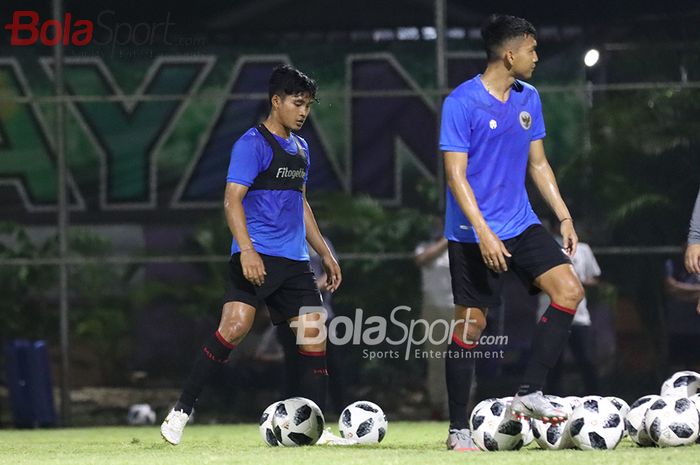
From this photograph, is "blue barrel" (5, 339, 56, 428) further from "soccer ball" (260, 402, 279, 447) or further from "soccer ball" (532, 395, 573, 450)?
"soccer ball" (532, 395, 573, 450)

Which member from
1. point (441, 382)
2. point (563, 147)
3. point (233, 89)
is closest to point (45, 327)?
point (233, 89)

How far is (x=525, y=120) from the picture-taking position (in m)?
7.09

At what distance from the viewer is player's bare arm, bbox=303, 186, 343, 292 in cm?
790

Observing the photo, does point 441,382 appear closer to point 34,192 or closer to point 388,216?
point 388,216

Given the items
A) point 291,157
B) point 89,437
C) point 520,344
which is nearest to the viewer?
point 291,157

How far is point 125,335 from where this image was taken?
484 inches

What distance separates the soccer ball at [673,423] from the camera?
6.87m

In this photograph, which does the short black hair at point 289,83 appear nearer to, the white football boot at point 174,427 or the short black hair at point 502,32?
the short black hair at point 502,32

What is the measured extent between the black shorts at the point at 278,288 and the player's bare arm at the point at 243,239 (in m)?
0.19

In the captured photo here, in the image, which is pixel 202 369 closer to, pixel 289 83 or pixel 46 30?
pixel 289 83

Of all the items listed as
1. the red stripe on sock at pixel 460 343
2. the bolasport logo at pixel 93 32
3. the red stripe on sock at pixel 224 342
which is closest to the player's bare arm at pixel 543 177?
Result: the red stripe on sock at pixel 460 343

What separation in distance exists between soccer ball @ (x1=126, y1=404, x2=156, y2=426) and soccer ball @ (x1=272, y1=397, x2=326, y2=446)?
4.76 metres

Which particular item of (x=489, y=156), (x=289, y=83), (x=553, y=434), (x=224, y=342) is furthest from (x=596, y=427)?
(x=289, y=83)

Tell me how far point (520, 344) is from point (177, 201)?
127 inches
